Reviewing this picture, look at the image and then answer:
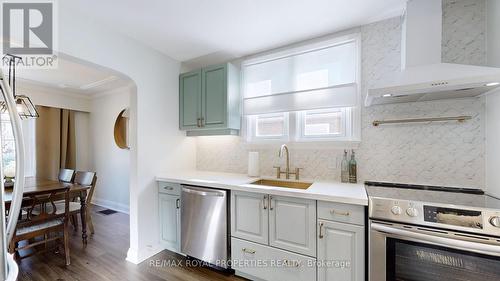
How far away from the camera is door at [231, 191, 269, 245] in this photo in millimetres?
1845

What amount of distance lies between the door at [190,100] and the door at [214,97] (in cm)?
9

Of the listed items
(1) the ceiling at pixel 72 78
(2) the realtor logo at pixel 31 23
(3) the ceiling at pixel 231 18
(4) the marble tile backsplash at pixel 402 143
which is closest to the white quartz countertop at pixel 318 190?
(4) the marble tile backsplash at pixel 402 143

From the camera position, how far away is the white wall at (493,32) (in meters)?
A: 1.47

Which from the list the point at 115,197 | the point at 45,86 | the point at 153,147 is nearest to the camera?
the point at 153,147

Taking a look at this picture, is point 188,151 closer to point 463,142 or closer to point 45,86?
point 463,142

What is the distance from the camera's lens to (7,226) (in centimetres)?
82

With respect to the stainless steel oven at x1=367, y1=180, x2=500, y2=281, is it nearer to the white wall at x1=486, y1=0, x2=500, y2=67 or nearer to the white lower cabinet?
the white lower cabinet

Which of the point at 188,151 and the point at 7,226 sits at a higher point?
the point at 188,151

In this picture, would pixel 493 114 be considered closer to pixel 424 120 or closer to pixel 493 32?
pixel 424 120

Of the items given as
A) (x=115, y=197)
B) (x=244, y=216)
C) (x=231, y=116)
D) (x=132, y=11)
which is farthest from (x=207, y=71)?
(x=115, y=197)

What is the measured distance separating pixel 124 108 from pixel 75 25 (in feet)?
7.79

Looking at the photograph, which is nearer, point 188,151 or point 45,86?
point 188,151

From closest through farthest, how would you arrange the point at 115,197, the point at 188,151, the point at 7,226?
the point at 7,226, the point at 188,151, the point at 115,197

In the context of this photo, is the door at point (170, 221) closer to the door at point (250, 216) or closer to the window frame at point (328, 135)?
the door at point (250, 216)
